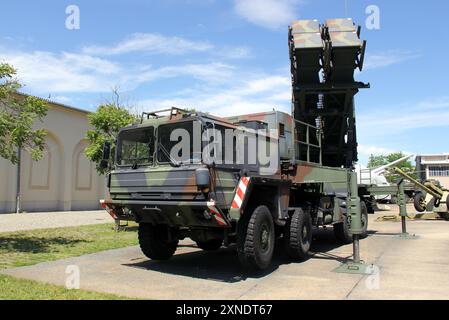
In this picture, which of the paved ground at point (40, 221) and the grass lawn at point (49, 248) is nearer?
the grass lawn at point (49, 248)

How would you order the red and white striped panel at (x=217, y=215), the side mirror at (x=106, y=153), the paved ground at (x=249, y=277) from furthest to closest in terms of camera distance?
the side mirror at (x=106, y=153) → the red and white striped panel at (x=217, y=215) → the paved ground at (x=249, y=277)

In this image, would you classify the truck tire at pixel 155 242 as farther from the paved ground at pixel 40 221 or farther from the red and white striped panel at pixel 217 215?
the paved ground at pixel 40 221

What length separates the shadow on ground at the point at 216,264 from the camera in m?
7.43

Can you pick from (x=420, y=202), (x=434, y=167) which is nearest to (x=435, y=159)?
(x=434, y=167)

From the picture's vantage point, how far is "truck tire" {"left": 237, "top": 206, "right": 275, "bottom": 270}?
711 cm

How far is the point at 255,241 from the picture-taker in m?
7.14

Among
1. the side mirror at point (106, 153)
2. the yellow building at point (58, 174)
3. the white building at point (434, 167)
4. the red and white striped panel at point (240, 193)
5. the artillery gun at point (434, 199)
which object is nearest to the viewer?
the red and white striped panel at point (240, 193)

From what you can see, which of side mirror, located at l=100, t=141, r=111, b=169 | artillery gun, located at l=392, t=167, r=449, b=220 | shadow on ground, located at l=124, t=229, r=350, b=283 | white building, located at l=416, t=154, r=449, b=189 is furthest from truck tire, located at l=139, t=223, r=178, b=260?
white building, located at l=416, t=154, r=449, b=189

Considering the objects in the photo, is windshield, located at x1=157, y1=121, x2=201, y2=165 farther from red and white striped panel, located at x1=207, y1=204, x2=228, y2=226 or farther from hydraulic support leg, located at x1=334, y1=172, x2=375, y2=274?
hydraulic support leg, located at x1=334, y1=172, x2=375, y2=274

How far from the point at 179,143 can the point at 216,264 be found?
108 inches

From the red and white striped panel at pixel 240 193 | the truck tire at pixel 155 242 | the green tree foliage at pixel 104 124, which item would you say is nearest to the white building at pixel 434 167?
the green tree foliage at pixel 104 124

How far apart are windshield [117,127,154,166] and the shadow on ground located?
77.4 inches

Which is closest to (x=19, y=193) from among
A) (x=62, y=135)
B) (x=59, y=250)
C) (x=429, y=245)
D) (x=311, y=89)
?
(x=62, y=135)

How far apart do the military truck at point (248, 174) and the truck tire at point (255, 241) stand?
0.02 metres
